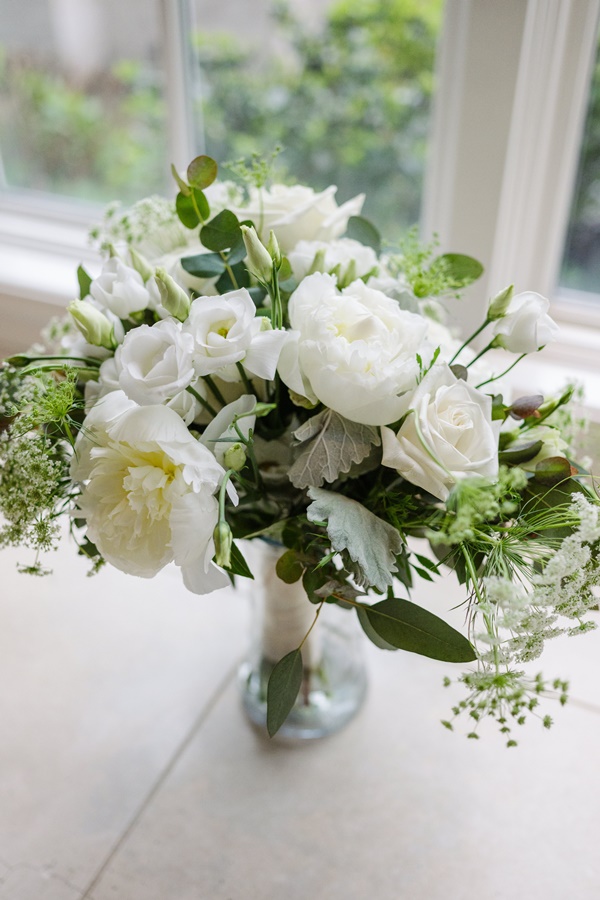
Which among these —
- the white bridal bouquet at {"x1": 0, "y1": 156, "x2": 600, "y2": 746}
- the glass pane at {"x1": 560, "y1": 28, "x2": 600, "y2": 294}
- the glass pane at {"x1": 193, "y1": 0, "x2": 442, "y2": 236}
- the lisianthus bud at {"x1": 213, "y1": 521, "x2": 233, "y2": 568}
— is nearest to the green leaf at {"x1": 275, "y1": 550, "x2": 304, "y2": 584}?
the white bridal bouquet at {"x1": 0, "y1": 156, "x2": 600, "y2": 746}

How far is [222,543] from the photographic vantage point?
1.56 ft

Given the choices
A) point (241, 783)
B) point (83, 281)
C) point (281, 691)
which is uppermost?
point (83, 281)

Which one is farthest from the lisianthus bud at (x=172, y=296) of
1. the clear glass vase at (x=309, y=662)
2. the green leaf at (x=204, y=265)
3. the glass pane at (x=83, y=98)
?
the glass pane at (x=83, y=98)

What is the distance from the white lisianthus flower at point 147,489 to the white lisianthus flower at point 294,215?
8.0 inches

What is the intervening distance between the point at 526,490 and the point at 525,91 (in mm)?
555

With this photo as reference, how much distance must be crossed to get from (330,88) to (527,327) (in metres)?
0.91

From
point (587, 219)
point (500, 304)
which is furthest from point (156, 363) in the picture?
point (587, 219)

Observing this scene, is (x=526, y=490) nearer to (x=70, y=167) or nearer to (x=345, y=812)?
(x=345, y=812)

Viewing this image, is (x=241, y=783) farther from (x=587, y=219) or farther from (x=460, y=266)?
(x=587, y=219)

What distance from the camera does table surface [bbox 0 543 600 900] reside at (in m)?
0.73

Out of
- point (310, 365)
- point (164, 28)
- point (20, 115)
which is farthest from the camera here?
point (20, 115)

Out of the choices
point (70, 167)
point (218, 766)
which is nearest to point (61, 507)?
point (218, 766)

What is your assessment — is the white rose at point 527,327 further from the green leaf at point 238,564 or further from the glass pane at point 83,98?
the glass pane at point 83,98

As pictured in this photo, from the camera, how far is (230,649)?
3.16 ft
